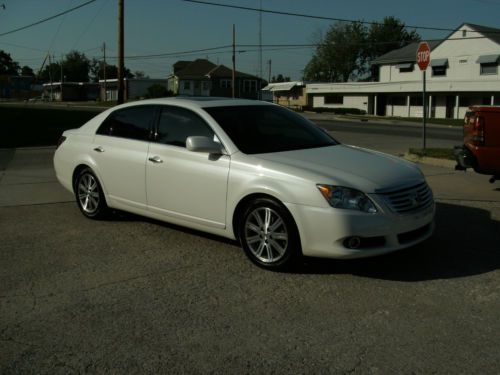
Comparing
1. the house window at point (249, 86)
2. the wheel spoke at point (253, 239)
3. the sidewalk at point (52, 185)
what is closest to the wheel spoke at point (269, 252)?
the wheel spoke at point (253, 239)

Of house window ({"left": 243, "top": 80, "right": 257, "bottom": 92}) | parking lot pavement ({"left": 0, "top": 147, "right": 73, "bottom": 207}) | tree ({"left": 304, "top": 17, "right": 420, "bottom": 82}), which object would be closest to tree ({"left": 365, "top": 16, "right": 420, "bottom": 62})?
tree ({"left": 304, "top": 17, "right": 420, "bottom": 82})

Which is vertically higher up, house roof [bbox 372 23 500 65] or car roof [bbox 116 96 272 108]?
house roof [bbox 372 23 500 65]

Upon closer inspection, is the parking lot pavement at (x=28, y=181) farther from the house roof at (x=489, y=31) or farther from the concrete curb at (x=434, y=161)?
the house roof at (x=489, y=31)

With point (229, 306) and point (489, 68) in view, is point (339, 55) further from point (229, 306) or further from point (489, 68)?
point (229, 306)

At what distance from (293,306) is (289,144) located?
2.05 meters

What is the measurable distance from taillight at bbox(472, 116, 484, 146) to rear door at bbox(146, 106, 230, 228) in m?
4.40

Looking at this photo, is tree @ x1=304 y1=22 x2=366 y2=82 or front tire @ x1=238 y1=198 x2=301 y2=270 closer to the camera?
front tire @ x1=238 y1=198 x2=301 y2=270

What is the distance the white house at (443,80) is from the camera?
4800 centimetres

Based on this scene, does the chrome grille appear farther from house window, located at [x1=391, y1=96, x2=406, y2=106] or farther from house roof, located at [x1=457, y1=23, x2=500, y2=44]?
house window, located at [x1=391, y1=96, x2=406, y2=106]

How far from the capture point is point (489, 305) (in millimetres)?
4438

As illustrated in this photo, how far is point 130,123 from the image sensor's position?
684 centimetres

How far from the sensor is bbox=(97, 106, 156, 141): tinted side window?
6.57 meters

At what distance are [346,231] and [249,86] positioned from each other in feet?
281

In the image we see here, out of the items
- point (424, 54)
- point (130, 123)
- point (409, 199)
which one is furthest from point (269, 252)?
point (424, 54)
